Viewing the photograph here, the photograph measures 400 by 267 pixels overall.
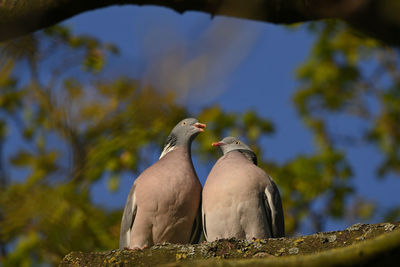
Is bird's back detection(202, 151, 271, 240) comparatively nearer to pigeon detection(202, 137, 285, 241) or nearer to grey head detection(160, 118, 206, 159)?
pigeon detection(202, 137, 285, 241)

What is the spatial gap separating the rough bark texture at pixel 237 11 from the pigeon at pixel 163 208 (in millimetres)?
1389

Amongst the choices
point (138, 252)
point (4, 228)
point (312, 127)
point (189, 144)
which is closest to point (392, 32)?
point (138, 252)

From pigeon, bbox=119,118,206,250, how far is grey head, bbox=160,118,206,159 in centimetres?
38

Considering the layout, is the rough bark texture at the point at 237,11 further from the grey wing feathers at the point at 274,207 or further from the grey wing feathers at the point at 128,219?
the grey wing feathers at the point at 128,219

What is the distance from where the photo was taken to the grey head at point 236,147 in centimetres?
480

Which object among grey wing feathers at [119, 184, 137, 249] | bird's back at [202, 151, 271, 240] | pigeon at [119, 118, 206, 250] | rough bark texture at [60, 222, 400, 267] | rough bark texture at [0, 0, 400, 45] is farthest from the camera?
grey wing feathers at [119, 184, 137, 249]

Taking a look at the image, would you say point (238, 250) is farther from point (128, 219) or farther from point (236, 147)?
point (236, 147)

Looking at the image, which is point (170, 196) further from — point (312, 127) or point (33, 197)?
point (312, 127)

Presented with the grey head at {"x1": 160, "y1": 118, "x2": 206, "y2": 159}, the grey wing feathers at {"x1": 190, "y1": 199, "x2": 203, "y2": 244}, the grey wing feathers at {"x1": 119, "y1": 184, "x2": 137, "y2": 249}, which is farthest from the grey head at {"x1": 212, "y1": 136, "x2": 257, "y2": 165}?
the grey wing feathers at {"x1": 119, "y1": 184, "x2": 137, "y2": 249}

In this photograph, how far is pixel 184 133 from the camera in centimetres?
486

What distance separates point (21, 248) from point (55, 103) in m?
4.80

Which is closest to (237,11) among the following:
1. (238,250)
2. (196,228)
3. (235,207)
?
(238,250)

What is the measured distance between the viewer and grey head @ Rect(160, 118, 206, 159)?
4.82m

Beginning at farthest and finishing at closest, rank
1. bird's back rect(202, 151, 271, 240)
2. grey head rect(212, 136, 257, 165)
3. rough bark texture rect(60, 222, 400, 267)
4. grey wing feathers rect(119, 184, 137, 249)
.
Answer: grey head rect(212, 136, 257, 165) → grey wing feathers rect(119, 184, 137, 249) → bird's back rect(202, 151, 271, 240) → rough bark texture rect(60, 222, 400, 267)
